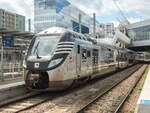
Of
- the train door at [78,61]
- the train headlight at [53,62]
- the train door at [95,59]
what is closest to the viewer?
the train headlight at [53,62]

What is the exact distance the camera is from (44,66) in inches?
338

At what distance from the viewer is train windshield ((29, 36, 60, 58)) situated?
9.09 metres

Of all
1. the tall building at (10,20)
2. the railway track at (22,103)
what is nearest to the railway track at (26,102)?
the railway track at (22,103)

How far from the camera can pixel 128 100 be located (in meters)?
8.93

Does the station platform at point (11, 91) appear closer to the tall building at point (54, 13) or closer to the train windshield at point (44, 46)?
the train windshield at point (44, 46)

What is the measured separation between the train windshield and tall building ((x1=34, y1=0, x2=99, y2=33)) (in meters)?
45.9

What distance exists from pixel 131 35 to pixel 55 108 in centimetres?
5752

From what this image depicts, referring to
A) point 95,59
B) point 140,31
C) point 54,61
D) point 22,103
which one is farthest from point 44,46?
point 140,31

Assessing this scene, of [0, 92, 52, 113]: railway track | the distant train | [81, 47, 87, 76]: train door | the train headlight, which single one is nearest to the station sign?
the distant train

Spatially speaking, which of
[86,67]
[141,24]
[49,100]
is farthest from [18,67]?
[141,24]

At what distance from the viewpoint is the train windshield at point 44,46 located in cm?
909

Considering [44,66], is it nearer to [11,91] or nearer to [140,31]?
[11,91]

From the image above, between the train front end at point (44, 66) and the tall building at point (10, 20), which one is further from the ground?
the tall building at point (10, 20)

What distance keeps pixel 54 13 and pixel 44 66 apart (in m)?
56.4
